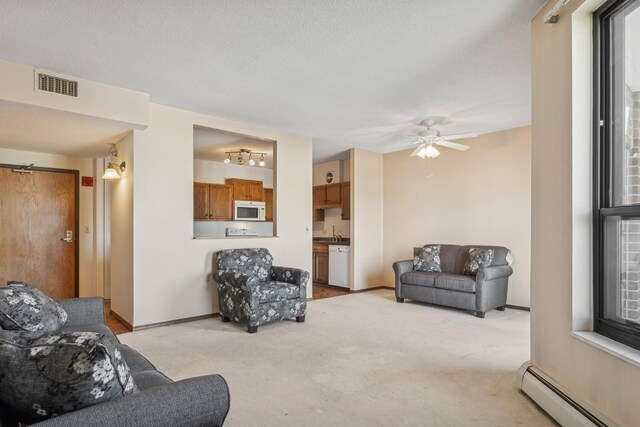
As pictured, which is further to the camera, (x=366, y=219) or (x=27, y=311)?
(x=366, y=219)

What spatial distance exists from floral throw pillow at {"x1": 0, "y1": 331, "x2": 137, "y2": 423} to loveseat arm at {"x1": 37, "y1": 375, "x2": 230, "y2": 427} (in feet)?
0.17

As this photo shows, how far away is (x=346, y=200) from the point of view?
7.18 m

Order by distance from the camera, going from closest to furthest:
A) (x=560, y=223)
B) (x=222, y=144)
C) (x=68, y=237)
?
(x=560, y=223)
(x=68, y=237)
(x=222, y=144)

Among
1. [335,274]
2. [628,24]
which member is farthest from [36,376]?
[335,274]

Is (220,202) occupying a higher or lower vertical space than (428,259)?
higher

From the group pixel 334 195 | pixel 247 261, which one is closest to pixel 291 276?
pixel 247 261

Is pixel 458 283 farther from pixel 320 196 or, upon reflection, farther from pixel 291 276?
pixel 320 196

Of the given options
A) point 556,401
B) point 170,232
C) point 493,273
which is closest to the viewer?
point 556,401

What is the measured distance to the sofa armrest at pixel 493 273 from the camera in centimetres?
467

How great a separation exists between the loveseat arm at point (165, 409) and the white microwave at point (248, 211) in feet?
21.1

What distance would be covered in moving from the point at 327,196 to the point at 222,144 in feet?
8.14

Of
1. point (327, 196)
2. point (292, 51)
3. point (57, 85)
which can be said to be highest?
point (292, 51)

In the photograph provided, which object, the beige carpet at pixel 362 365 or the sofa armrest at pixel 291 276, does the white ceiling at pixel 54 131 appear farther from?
the sofa armrest at pixel 291 276

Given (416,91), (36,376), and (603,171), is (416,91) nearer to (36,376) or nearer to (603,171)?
(603,171)
